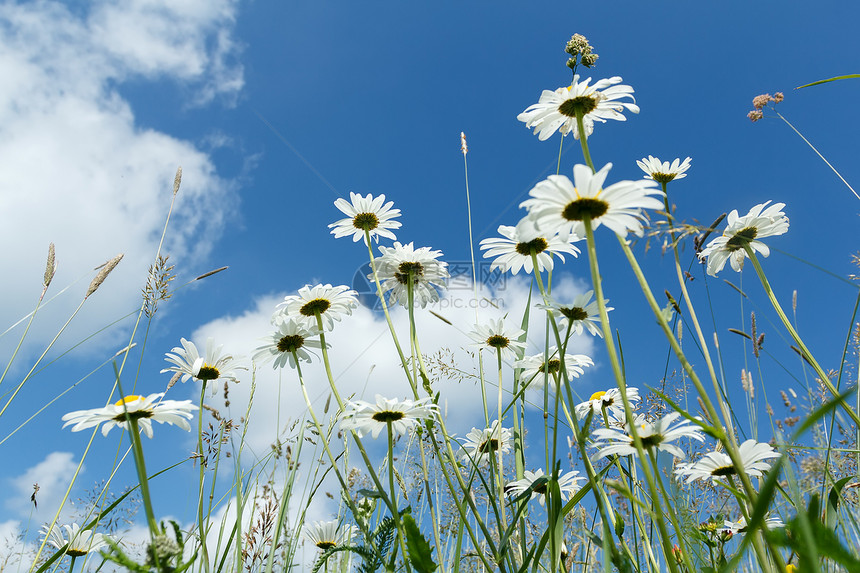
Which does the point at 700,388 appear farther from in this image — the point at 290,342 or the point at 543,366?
the point at 290,342

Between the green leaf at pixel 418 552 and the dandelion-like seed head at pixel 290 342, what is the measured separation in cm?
87

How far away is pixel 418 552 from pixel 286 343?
0.98m

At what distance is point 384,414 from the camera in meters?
1.84

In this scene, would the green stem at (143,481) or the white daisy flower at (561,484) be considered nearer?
the green stem at (143,481)

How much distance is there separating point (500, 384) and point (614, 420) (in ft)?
1.88

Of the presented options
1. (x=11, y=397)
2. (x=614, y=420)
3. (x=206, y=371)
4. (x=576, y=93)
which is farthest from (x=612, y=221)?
(x=11, y=397)

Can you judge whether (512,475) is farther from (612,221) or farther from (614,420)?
(612,221)

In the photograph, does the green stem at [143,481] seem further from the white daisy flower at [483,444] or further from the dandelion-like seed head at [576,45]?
the dandelion-like seed head at [576,45]

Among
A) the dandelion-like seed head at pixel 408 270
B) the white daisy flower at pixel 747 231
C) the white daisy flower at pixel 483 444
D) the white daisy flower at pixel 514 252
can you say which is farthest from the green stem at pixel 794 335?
the dandelion-like seed head at pixel 408 270

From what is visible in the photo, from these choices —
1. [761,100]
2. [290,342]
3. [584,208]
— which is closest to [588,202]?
[584,208]

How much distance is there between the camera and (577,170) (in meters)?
1.18

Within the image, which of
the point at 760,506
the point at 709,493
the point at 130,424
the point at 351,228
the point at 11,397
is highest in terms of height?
the point at 351,228

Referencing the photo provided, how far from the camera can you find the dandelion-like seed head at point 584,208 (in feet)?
4.04

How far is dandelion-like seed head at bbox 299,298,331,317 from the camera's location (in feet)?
7.25
